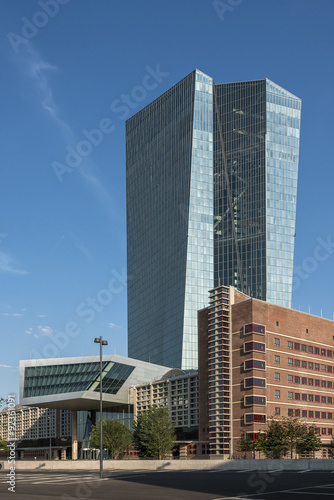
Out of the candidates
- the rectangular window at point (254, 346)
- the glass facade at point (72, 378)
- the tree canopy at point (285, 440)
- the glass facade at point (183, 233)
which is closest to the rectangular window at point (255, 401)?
the tree canopy at point (285, 440)

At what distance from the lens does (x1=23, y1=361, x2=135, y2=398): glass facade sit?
111m

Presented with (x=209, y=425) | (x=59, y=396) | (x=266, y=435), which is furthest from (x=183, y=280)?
(x=266, y=435)

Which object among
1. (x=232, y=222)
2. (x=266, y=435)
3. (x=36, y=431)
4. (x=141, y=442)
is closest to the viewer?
(x=266, y=435)

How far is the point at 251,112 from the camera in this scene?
19725 centimetres

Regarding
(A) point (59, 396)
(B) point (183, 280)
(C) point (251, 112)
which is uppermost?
(C) point (251, 112)

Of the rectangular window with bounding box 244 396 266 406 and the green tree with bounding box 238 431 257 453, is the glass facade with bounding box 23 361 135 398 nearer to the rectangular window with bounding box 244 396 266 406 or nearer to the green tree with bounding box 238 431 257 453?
the rectangular window with bounding box 244 396 266 406

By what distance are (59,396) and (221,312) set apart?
36714 millimetres

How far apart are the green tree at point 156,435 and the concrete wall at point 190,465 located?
59.8ft

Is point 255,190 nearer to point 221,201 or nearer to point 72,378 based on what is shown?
point 221,201

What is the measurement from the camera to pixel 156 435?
90.4m

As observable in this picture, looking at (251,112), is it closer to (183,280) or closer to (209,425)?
(183,280)

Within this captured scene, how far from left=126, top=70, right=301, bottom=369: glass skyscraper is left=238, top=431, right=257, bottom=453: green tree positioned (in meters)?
82.7

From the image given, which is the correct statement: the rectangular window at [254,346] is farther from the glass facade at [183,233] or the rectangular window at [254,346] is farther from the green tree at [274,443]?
the glass facade at [183,233]

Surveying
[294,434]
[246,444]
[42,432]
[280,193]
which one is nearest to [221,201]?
[280,193]
